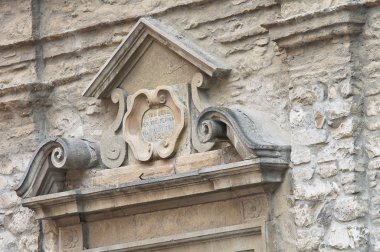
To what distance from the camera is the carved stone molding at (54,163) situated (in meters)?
9.38

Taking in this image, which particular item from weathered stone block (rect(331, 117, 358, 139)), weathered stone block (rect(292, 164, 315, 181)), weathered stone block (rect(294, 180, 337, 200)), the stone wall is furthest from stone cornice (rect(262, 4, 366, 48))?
weathered stone block (rect(294, 180, 337, 200))

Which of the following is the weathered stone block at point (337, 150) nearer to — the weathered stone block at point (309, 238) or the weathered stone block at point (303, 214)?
the weathered stone block at point (303, 214)

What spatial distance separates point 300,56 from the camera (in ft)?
28.0

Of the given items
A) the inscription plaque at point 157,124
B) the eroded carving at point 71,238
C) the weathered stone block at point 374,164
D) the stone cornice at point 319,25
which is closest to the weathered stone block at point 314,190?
the weathered stone block at point 374,164

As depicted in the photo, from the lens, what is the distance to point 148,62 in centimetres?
940

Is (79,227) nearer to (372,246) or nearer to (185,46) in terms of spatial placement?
(185,46)

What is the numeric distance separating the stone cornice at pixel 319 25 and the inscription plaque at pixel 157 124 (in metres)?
1.06

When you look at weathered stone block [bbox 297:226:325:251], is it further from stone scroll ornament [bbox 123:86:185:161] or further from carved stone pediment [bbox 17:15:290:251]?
stone scroll ornament [bbox 123:86:185:161]

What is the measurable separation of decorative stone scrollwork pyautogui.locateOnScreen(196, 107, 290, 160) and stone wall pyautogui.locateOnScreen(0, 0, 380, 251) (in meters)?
0.15

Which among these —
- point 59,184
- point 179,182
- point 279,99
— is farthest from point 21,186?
point 279,99

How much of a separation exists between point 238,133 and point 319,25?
834 millimetres

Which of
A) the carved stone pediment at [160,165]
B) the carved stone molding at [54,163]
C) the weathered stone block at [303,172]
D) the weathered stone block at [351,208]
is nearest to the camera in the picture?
the weathered stone block at [351,208]

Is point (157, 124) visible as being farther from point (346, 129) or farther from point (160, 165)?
point (346, 129)

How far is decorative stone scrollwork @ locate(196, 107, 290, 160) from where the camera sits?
8547 mm
